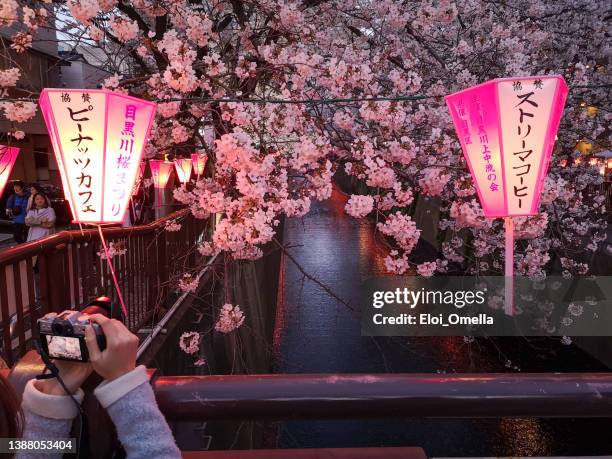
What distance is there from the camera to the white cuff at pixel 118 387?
127cm

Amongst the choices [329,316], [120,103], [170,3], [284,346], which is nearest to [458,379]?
[120,103]

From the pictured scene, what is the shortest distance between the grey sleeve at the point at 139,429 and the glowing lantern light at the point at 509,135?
11.8 ft

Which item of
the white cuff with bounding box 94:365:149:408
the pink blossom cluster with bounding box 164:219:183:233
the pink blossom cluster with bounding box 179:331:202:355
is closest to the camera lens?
the white cuff with bounding box 94:365:149:408

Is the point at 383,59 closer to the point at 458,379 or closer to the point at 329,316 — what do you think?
the point at 458,379

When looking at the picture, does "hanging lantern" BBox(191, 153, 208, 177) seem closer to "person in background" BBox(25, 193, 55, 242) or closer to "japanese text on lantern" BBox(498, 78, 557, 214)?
"person in background" BBox(25, 193, 55, 242)

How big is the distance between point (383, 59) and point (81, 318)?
7362mm

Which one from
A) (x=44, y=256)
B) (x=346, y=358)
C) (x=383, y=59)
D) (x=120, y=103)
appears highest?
(x=383, y=59)

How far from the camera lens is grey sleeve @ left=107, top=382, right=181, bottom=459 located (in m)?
1.28

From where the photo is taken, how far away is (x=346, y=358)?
1205 centimetres

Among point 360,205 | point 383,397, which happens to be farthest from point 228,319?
point 383,397

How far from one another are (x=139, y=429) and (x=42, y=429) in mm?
275

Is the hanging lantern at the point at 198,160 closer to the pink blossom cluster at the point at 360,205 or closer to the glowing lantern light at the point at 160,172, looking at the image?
the glowing lantern light at the point at 160,172

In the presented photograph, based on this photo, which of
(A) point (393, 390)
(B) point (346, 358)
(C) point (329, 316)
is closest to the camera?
(A) point (393, 390)

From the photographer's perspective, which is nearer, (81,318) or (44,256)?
(81,318)
